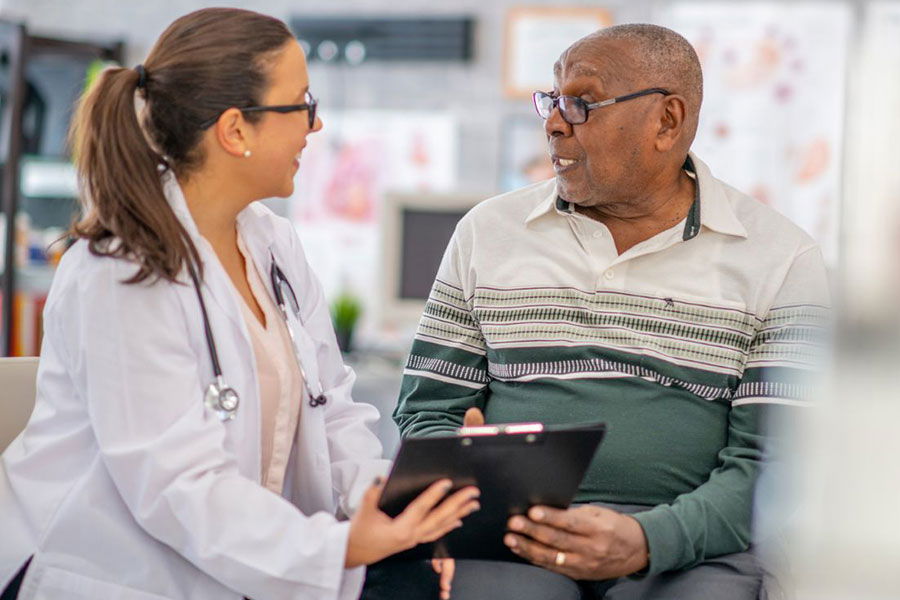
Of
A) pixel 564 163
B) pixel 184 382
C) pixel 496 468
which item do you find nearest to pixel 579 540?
pixel 496 468

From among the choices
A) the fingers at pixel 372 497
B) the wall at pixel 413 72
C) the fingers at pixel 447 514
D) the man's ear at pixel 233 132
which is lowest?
the fingers at pixel 447 514

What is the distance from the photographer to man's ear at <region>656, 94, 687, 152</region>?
1.65 m

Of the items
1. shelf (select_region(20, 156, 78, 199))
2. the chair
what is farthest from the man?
shelf (select_region(20, 156, 78, 199))

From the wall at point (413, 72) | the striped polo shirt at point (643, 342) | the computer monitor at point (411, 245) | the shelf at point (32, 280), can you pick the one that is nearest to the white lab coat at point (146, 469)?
the striped polo shirt at point (643, 342)

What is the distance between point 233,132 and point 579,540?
2.29 ft

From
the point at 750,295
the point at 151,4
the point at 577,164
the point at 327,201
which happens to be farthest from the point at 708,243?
the point at 151,4

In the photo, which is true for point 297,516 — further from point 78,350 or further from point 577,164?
point 577,164

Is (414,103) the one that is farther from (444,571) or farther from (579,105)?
(444,571)

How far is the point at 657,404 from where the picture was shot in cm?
155

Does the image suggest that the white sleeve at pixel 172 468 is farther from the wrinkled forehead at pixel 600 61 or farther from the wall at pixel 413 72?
the wall at pixel 413 72

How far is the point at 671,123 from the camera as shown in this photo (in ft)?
5.44

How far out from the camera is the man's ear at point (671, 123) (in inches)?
65.0

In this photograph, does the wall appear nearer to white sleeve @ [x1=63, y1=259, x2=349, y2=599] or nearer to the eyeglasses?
the eyeglasses

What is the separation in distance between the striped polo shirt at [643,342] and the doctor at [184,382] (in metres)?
0.35
